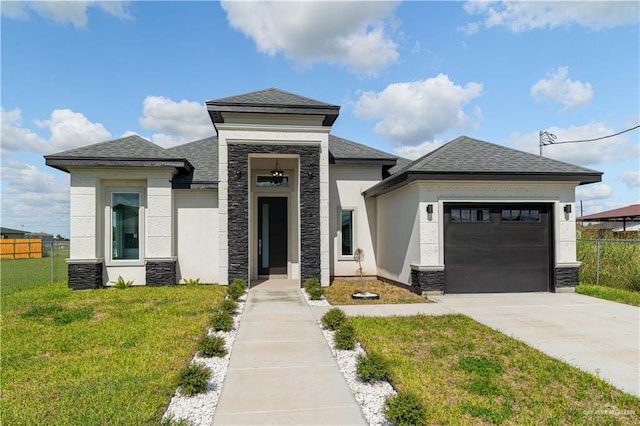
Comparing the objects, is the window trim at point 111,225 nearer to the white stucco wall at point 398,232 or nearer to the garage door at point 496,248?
the white stucco wall at point 398,232

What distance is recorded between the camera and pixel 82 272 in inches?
402

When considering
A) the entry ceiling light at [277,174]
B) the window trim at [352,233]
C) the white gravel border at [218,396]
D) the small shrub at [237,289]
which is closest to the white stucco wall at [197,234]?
the small shrub at [237,289]

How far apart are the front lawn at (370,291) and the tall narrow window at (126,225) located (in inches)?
235

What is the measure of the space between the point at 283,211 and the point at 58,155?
6.55 meters

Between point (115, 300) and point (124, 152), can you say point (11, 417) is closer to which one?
point (115, 300)

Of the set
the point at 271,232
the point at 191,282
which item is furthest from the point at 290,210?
the point at 191,282

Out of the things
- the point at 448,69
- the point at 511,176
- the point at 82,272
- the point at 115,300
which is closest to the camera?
the point at 115,300

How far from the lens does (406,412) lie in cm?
310

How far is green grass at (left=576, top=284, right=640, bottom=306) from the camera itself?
855 centimetres

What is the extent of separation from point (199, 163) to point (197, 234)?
2.51 meters

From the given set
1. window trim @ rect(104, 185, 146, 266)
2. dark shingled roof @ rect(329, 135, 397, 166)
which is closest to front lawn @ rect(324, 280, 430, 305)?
dark shingled roof @ rect(329, 135, 397, 166)

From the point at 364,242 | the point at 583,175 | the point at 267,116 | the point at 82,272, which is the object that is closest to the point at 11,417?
the point at 82,272

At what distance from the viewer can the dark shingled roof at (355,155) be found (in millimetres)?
12516

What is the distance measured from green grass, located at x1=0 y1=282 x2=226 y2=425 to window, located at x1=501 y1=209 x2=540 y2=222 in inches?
309
